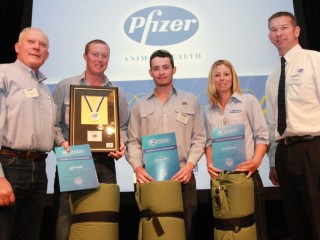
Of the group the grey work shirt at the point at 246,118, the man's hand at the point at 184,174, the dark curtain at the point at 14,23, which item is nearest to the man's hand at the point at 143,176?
the man's hand at the point at 184,174

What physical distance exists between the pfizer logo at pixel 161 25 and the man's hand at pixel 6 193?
192cm

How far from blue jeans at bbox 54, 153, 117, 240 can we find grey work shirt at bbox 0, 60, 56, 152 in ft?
1.09

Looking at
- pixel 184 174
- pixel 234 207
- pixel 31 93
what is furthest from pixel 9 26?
pixel 234 207

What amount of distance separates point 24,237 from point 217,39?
226 centimetres

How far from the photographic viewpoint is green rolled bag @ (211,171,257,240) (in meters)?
2.09

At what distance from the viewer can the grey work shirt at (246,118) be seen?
7.84ft

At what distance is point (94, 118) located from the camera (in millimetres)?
2246

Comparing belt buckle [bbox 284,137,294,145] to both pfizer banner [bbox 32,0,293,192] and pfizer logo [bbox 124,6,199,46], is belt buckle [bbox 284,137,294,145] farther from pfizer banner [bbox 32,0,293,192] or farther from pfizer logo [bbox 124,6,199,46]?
pfizer logo [bbox 124,6,199,46]

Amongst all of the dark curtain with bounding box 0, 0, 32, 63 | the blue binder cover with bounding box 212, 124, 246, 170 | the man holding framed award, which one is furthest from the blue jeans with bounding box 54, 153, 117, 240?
the dark curtain with bounding box 0, 0, 32, 63

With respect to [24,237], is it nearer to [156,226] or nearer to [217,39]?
[156,226]

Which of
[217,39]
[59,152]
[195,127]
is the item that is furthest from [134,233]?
[217,39]

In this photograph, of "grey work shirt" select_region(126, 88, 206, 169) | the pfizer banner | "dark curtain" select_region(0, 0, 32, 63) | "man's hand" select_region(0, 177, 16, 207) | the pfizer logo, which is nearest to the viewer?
"man's hand" select_region(0, 177, 16, 207)

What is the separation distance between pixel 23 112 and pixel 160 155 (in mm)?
826

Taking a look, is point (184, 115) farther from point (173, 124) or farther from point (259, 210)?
point (259, 210)
